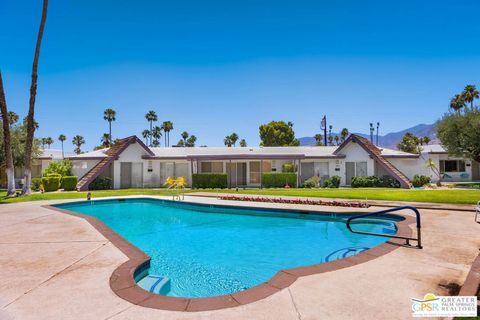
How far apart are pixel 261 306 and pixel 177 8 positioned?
18.2 metres

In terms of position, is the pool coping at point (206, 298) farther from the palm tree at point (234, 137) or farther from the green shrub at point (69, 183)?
the palm tree at point (234, 137)

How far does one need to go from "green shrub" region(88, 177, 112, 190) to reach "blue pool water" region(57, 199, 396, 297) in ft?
32.8

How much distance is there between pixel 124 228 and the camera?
10.8 m

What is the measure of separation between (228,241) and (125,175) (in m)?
20.9

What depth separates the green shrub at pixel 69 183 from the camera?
75.7 ft

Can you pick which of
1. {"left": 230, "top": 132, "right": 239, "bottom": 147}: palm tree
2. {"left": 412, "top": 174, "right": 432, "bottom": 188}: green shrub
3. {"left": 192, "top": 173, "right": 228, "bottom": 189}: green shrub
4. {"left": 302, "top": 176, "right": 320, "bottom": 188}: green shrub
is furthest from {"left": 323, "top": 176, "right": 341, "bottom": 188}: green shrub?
{"left": 230, "top": 132, "right": 239, "bottom": 147}: palm tree

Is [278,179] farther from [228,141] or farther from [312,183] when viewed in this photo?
[228,141]

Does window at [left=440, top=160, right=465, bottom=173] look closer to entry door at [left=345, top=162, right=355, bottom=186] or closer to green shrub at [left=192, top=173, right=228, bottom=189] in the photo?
entry door at [left=345, top=162, right=355, bottom=186]

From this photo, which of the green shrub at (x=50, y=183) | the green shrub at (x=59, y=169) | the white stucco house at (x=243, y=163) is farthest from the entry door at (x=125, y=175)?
the green shrub at (x=50, y=183)

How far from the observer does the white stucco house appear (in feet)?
83.8

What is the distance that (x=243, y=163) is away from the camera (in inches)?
1115

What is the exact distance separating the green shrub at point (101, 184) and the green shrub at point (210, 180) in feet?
25.8

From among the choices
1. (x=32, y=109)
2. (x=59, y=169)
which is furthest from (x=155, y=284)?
(x=59, y=169)

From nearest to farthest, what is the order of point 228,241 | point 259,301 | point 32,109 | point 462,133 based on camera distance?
1. point 259,301
2. point 228,241
3. point 32,109
4. point 462,133
